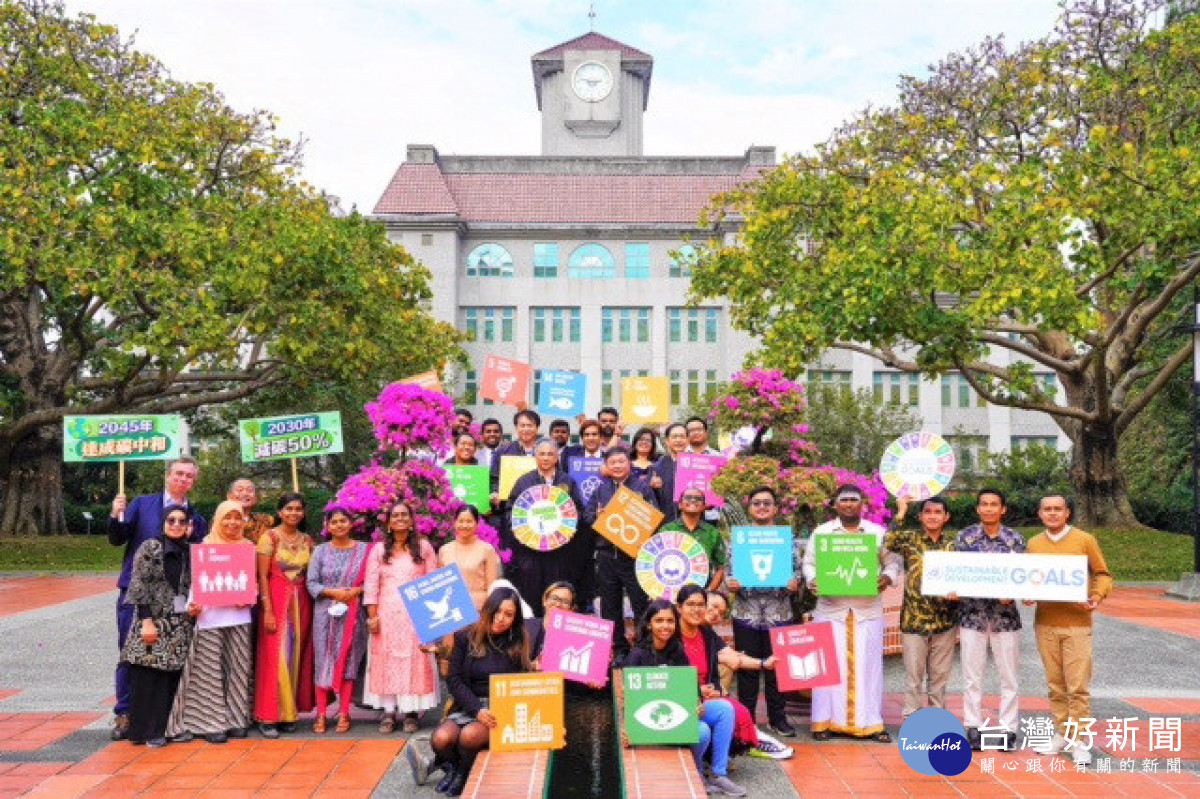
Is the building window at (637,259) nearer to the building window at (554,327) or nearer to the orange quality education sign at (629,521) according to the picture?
the building window at (554,327)

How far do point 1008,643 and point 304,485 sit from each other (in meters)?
32.6

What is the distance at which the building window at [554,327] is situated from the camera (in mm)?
51094

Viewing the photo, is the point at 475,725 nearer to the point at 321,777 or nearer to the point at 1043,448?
the point at 321,777

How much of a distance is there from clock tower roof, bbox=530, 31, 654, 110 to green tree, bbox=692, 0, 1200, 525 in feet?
131

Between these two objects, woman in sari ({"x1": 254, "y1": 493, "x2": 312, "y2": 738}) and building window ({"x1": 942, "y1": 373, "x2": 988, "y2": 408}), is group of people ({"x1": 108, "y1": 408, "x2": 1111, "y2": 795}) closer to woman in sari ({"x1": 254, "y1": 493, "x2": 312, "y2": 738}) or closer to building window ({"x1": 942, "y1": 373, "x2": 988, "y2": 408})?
woman in sari ({"x1": 254, "y1": 493, "x2": 312, "y2": 738})

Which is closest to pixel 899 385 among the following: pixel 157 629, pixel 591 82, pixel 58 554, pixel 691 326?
pixel 691 326

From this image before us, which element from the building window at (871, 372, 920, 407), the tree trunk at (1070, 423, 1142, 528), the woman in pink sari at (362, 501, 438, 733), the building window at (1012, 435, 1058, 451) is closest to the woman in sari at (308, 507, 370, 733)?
the woman in pink sari at (362, 501, 438, 733)

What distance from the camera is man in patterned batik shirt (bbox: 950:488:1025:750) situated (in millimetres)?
7262

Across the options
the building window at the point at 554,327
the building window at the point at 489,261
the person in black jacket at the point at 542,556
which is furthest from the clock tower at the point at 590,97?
the person in black jacket at the point at 542,556

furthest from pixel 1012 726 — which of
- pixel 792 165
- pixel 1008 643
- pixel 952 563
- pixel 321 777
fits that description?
pixel 792 165

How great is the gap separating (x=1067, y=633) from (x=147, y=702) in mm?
6147

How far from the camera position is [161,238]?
2005 cm

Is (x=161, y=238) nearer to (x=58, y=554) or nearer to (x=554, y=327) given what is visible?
(x=58, y=554)

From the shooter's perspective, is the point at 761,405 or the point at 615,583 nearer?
the point at 615,583
